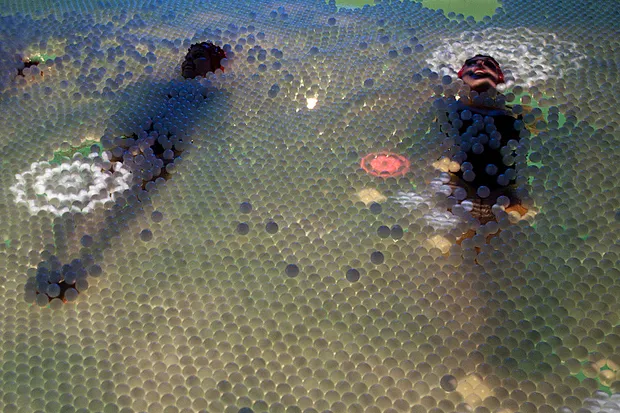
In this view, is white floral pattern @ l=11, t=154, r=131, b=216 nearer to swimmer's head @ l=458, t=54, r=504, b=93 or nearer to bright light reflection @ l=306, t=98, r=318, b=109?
bright light reflection @ l=306, t=98, r=318, b=109

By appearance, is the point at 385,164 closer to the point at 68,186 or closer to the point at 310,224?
the point at 310,224

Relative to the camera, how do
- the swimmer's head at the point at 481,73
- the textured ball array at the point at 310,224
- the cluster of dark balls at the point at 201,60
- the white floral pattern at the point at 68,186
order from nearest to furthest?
1. the textured ball array at the point at 310,224
2. the white floral pattern at the point at 68,186
3. the swimmer's head at the point at 481,73
4. the cluster of dark balls at the point at 201,60

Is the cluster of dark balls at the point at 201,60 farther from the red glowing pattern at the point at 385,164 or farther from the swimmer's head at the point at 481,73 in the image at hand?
the swimmer's head at the point at 481,73

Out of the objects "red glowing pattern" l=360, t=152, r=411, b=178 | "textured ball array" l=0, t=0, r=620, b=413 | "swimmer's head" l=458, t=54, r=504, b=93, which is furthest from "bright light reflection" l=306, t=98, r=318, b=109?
"swimmer's head" l=458, t=54, r=504, b=93

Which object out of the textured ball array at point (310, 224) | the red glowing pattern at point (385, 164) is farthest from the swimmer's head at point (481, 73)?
the red glowing pattern at point (385, 164)

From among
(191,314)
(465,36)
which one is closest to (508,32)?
(465,36)
